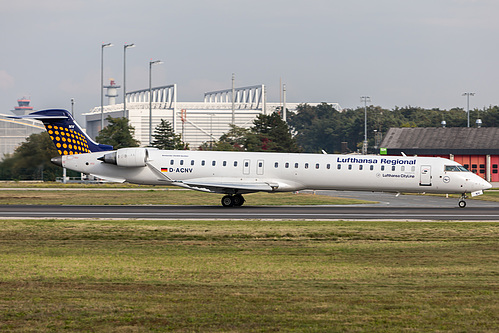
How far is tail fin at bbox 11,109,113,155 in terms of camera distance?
37.6m

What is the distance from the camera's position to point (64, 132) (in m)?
37.7

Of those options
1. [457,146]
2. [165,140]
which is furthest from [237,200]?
[165,140]

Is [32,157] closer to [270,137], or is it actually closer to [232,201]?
[232,201]

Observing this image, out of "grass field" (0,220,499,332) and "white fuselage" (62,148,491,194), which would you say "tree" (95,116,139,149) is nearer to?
"white fuselage" (62,148,491,194)

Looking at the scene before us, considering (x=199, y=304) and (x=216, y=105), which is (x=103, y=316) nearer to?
(x=199, y=304)

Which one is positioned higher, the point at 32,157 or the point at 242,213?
the point at 32,157

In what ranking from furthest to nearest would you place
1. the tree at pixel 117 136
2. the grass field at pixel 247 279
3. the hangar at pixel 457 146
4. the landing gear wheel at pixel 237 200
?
the hangar at pixel 457 146 < the tree at pixel 117 136 < the landing gear wheel at pixel 237 200 < the grass field at pixel 247 279

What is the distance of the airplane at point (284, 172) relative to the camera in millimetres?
35562

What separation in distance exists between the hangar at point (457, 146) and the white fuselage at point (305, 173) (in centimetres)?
4105

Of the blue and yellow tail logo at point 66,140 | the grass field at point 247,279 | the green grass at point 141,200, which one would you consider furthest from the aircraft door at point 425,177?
the blue and yellow tail logo at point 66,140

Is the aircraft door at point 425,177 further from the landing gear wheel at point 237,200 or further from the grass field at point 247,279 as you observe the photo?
the grass field at point 247,279

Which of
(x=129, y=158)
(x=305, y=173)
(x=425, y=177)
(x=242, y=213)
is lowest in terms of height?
(x=242, y=213)

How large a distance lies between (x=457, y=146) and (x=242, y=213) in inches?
2156

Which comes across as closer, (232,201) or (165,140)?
(232,201)
